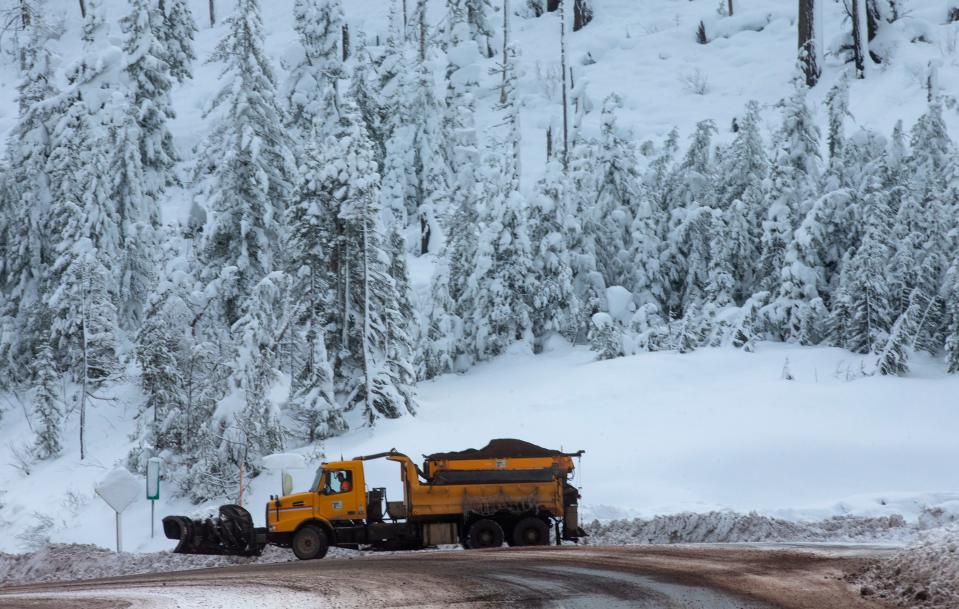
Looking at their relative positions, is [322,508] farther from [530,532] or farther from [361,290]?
[361,290]

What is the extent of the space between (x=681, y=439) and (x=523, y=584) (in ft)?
44.8

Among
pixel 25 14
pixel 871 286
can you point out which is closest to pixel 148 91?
pixel 25 14

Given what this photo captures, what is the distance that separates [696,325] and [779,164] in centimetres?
612

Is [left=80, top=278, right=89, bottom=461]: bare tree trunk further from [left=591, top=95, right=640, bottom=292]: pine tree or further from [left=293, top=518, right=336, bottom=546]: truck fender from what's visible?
[left=591, top=95, right=640, bottom=292]: pine tree

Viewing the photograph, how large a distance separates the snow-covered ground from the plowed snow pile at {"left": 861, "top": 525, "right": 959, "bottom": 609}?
765 cm

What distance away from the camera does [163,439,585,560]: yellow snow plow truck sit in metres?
19.1

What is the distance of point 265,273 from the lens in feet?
115

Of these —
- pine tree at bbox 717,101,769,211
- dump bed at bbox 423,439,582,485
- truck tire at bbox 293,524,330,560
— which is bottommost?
truck tire at bbox 293,524,330,560

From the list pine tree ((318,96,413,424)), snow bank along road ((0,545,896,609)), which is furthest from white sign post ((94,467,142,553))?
pine tree ((318,96,413,424))

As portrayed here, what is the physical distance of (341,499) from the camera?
1988 centimetres

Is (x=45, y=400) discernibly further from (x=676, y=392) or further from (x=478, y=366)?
(x=676, y=392)

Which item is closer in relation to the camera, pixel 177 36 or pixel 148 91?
pixel 148 91

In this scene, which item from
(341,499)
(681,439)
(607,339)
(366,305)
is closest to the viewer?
(341,499)

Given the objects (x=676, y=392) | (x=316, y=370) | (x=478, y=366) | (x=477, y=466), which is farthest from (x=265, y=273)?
(x=477, y=466)
